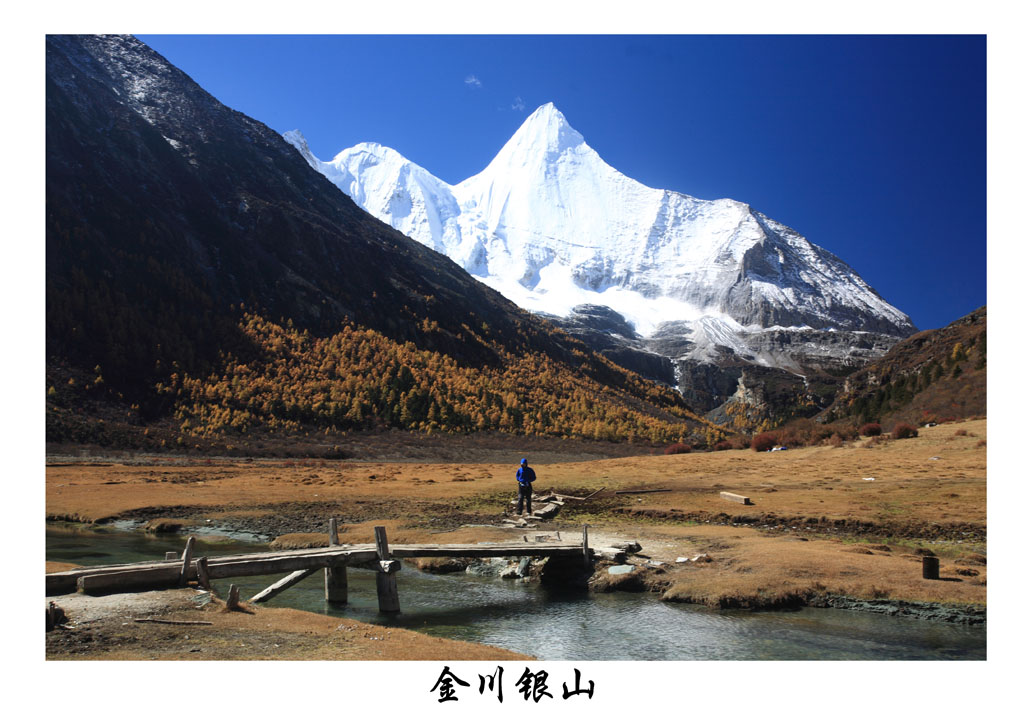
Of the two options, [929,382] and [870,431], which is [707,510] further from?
[929,382]

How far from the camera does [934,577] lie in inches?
722

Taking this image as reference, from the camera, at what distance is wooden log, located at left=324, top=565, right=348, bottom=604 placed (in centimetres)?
1944

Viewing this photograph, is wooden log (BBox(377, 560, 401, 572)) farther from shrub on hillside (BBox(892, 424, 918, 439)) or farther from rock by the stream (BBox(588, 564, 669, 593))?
shrub on hillside (BBox(892, 424, 918, 439))

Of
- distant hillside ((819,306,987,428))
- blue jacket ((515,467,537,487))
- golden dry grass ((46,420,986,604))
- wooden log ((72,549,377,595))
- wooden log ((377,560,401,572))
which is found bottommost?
golden dry grass ((46,420,986,604))

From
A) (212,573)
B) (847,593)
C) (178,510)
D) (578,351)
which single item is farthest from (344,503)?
(578,351)

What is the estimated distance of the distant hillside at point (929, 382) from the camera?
219ft

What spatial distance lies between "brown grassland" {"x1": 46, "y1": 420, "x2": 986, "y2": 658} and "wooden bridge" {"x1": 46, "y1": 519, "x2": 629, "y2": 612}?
2083 mm

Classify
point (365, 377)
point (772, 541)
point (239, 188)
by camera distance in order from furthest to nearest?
1. point (239, 188)
2. point (365, 377)
3. point (772, 541)

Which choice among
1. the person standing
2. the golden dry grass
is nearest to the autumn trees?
the golden dry grass

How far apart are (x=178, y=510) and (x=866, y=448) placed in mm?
43807

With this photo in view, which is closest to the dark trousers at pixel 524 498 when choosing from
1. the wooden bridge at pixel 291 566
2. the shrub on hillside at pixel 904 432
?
the wooden bridge at pixel 291 566

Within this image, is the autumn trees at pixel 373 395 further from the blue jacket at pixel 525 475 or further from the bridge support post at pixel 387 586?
the bridge support post at pixel 387 586

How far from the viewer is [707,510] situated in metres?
31.5

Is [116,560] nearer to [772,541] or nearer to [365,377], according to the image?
[772,541]
